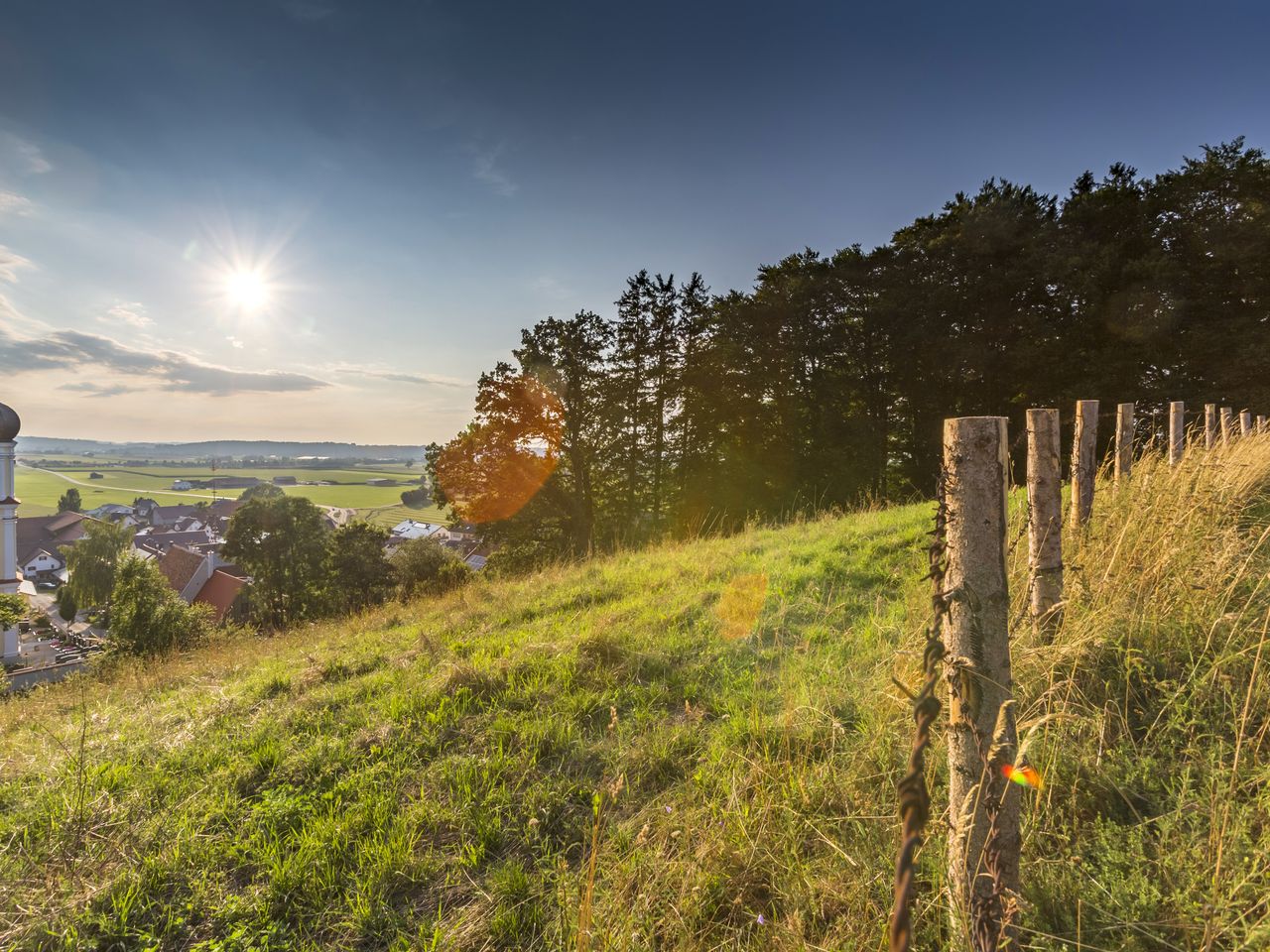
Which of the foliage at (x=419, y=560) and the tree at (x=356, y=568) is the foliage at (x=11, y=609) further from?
the foliage at (x=419, y=560)

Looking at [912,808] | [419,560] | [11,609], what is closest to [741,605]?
[912,808]

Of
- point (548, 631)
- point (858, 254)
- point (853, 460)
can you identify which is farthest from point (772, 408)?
point (548, 631)

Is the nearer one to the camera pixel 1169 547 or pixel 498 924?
pixel 498 924

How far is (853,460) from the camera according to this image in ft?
68.9

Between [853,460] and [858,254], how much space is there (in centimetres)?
913

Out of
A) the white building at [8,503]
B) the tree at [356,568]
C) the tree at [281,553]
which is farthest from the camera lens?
the white building at [8,503]

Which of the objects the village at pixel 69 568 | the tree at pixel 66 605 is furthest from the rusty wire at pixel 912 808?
the tree at pixel 66 605

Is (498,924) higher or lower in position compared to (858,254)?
lower

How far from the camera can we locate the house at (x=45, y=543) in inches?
2258

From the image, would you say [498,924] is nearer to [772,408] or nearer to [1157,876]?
[1157,876]

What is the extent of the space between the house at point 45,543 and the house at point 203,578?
23.0 metres

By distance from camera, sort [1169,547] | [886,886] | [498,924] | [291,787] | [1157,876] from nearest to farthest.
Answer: [1157,876]
[886,886]
[498,924]
[291,787]
[1169,547]

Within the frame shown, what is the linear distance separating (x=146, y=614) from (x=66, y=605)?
37343mm

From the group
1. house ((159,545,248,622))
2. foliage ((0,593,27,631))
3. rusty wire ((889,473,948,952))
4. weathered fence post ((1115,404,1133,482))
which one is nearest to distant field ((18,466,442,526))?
house ((159,545,248,622))
